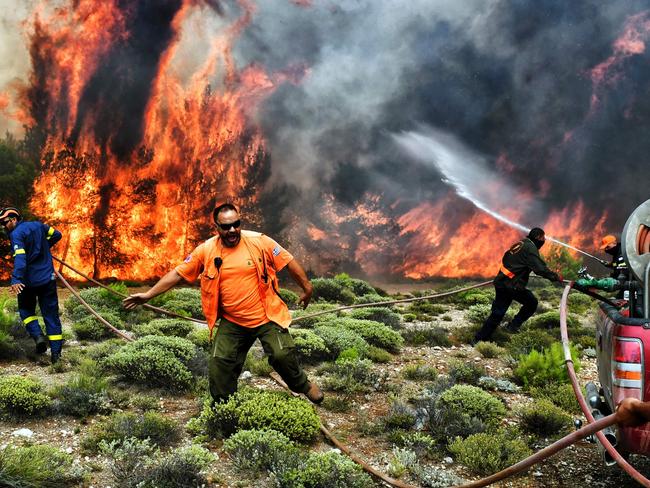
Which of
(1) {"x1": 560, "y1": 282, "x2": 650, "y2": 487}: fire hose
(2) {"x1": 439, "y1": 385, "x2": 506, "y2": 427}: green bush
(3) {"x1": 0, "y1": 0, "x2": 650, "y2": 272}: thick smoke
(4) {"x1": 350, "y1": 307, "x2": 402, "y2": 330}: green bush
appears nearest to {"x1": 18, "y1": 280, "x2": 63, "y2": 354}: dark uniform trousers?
(2) {"x1": 439, "y1": 385, "x2": 506, "y2": 427}: green bush

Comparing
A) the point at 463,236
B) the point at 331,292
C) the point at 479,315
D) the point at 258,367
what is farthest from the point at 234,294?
the point at 463,236

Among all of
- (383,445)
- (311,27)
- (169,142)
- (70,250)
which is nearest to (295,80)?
(311,27)

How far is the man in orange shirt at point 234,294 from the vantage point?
5008 millimetres

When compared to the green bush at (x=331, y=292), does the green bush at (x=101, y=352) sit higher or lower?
higher

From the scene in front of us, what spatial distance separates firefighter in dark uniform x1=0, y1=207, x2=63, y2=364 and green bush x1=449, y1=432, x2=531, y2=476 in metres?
5.99

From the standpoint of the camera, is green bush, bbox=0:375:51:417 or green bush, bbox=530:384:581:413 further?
green bush, bbox=530:384:581:413

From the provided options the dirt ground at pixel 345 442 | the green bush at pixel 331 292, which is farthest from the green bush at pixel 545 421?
the green bush at pixel 331 292

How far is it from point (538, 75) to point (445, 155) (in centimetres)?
983

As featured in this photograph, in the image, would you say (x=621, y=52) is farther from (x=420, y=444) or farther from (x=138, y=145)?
(x=420, y=444)

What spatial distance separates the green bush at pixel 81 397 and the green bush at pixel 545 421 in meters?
4.82

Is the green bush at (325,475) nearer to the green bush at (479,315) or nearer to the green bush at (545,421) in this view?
the green bush at (545,421)

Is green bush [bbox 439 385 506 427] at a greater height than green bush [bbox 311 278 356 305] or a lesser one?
greater

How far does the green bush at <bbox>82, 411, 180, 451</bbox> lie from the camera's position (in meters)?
4.81

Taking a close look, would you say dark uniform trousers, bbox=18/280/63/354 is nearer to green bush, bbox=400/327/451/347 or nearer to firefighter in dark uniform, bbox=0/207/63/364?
firefighter in dark uniform, bbox=0/207/63/364
